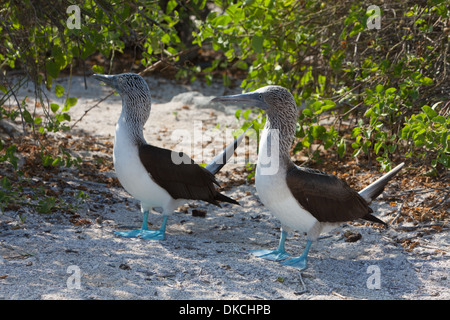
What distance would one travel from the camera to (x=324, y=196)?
432 cm

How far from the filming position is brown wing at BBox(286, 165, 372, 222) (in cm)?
426

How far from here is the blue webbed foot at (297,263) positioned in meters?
4.29

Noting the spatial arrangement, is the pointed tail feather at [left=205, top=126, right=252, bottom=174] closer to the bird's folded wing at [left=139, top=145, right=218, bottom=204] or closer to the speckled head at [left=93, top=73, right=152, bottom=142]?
the bird's folded wing at [left=139, top=145, right=218, bottom=204]

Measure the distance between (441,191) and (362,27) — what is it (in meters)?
1.62

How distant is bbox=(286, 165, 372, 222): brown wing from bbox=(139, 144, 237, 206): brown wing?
→ 0.78 metres

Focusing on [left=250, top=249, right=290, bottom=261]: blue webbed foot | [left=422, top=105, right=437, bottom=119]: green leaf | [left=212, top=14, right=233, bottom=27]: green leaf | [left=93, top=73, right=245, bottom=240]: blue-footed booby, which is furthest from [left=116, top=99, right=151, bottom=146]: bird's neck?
[left=422, top=105, right=437, bottom=119]: green leaf

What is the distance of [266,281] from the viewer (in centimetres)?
401

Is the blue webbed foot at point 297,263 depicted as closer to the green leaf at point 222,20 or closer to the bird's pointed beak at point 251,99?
the bird's pointed beak at point 251,99

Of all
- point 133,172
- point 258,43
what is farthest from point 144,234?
point 258,43

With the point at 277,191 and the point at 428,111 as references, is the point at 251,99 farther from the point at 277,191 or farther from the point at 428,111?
the point at 428,111

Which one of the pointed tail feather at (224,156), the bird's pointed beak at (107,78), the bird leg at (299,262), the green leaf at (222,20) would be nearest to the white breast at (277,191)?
the bird leg at (299,262)

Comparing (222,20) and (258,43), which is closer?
(258,43)

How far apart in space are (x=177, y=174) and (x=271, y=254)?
0.93 meters
